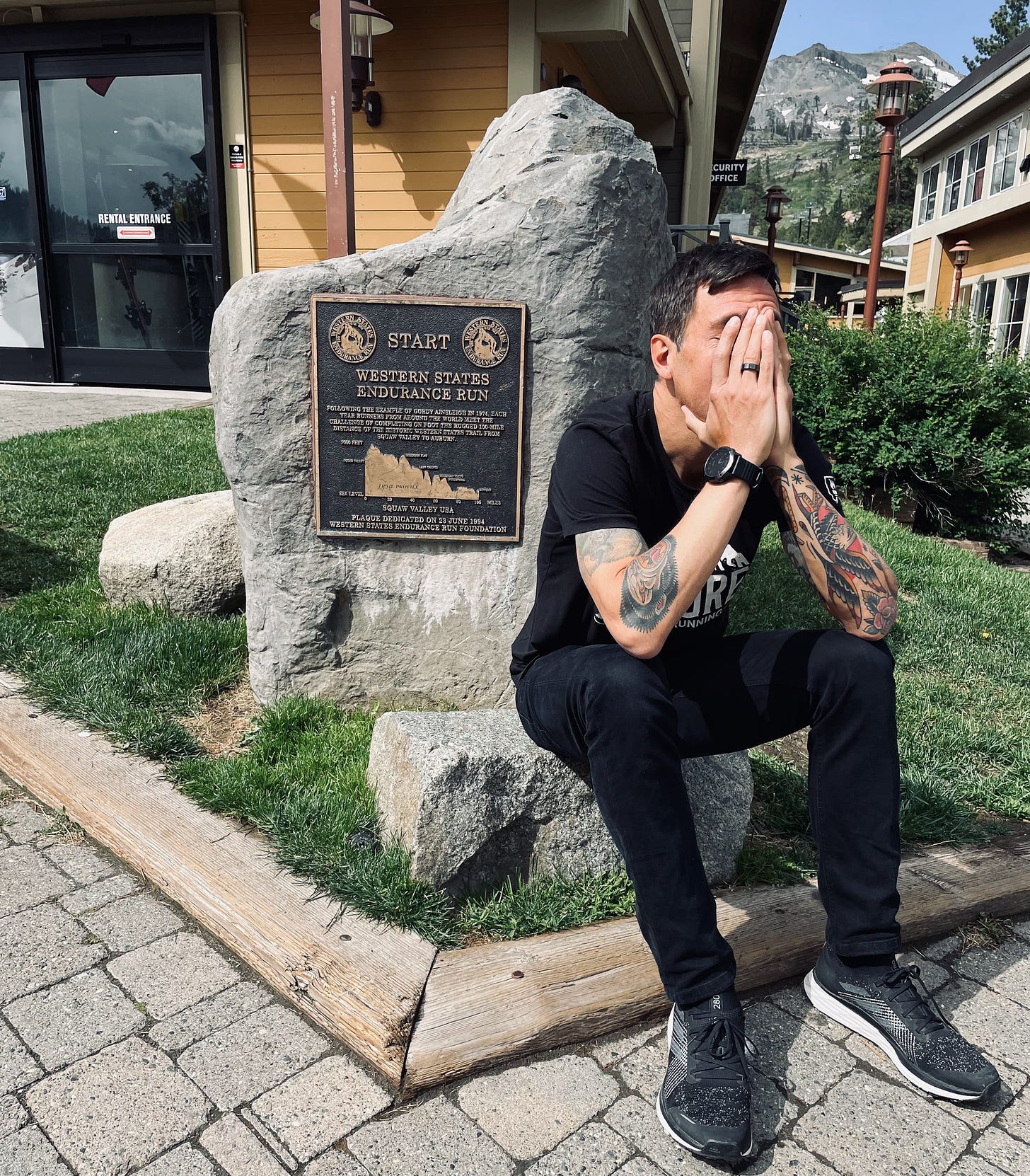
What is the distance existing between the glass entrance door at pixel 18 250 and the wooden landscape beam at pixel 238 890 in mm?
8414

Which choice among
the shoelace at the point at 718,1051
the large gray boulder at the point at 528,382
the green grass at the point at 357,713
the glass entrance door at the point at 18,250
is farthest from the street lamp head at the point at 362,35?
the shoelace at the point at 718,1051

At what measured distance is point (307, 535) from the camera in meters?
3.32

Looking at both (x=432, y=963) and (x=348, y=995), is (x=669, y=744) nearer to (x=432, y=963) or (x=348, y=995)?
(x=432, y=963)

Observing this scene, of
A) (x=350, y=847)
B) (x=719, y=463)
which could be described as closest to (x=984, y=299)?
(x=719, y=463)

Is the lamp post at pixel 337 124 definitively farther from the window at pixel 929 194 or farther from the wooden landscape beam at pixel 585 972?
the window at pixel 929 194

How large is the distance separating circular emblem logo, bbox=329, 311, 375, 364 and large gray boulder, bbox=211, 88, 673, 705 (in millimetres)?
92

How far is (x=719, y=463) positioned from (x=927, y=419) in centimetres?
602

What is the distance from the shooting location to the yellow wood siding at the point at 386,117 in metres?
8.88

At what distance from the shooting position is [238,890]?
238 centimetres

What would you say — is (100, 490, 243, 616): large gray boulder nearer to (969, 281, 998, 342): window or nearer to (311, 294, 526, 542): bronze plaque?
(311, 294, 526, 542): bronze plaque

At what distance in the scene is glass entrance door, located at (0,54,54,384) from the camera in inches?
391

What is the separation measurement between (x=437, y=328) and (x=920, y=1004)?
2338 millimetres

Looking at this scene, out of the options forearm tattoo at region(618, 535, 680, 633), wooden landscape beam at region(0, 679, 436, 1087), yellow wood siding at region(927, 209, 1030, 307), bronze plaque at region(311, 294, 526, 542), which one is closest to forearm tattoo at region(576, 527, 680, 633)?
forearm tattoo at region(618, 535, 680, 633)

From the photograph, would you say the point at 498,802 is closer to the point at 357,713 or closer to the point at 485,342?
the point at 357,713
